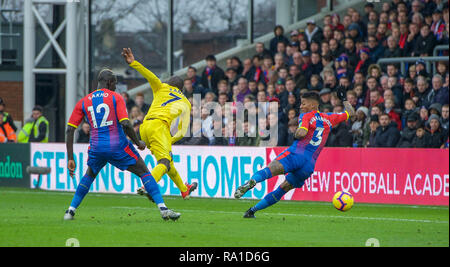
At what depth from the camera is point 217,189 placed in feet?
61.8

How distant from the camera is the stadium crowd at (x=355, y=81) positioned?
1827 centimetres

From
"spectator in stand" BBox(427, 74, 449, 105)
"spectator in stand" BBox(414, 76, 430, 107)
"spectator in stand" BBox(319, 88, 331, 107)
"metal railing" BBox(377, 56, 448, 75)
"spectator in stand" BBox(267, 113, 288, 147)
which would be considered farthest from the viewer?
"metal railing" BBox(377, 56, 448, 75)

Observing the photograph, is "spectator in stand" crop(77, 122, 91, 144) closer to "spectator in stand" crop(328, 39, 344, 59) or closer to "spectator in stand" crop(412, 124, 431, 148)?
"spectator in stand" crop(328, 39, 344, 59)

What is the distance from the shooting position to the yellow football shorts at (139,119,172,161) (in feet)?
45.8

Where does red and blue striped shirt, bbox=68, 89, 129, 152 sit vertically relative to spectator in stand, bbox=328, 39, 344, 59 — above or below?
below

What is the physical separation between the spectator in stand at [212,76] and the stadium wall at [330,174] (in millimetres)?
3650

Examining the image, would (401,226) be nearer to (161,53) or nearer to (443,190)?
(443,190)

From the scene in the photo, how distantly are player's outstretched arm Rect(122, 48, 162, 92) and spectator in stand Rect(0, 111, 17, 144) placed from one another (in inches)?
390

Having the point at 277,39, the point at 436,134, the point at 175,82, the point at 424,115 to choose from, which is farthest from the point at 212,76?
the point at 175,82

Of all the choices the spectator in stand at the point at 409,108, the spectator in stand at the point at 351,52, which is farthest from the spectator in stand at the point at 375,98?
the spectator in stand at the point at 351,52

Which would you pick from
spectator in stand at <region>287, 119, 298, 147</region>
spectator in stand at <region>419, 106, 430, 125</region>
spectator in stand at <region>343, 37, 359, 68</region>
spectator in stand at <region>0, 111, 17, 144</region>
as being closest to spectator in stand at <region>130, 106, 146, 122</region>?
spectator in stand at <region>0, 111, 17, 144</region>

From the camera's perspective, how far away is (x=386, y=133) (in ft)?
59.0
